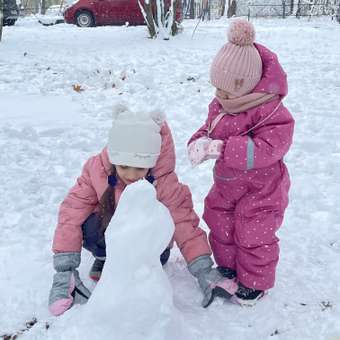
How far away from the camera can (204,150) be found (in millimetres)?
2148

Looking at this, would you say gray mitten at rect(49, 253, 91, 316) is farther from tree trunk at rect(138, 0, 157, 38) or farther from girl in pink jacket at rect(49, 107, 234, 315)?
tree trunk at rect(138, 0, 157, 38)

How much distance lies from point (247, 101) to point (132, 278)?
34.8 inches

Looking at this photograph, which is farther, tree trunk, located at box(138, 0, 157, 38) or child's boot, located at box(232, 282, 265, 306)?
tree trunk, located at box(138, 0, 157, 38)

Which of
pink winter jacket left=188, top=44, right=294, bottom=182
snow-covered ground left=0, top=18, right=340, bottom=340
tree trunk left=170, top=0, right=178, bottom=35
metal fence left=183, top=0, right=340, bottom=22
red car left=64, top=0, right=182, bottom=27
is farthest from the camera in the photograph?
metal fence left=183, top=0, right=340, bottom=22

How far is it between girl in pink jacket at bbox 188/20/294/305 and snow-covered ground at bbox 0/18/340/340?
0.72 feet

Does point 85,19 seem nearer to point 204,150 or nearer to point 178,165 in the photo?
point 178,165

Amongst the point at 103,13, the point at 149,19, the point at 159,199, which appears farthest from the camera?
the point at 103,13

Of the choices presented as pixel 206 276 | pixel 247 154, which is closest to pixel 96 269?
pixel 206 276

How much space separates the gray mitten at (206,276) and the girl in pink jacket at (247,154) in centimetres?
11

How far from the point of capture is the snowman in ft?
5.81

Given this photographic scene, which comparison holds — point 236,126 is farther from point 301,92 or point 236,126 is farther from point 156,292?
point 301,92

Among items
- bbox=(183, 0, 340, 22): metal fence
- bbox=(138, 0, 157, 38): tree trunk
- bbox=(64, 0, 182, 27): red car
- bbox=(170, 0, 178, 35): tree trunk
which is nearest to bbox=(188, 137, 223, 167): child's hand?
bbox=(138, 0, 157, 38): tree trunk

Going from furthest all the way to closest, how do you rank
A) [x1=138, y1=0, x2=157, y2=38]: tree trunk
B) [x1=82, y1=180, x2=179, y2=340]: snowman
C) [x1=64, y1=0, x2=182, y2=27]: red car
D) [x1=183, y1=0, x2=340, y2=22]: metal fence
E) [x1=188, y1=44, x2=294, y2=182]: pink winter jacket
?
[x1=183, y1=0, x2=340, y2=22]: metal fence, [x1=64, y1=0, x2=182, y2=27]: red car, [x1=138, y1=0, x2=157, y2=38]: tree trunk, [x1=188, y1=44, x2=294, y2=182]: pink winter jacket, [x1=82, y1=180, x2=179, y2=340]: snowman

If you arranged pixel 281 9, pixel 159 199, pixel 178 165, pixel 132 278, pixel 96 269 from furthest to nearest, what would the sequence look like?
pixel 281 9 < pixel 178 165 < pixel 96 269 < pixel 159 199 < pixel 132 278
